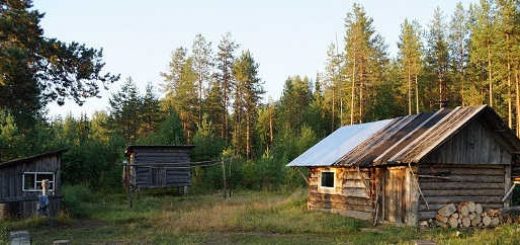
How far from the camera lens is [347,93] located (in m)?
54.6

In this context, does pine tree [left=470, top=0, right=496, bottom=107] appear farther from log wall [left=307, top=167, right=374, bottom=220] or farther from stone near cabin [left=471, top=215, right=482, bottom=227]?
stone near cabin [left=471, top=215, right=482, bottom=227]

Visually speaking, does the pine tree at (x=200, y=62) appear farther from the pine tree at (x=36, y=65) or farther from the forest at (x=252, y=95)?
the pine tree at (x=36, y=65)

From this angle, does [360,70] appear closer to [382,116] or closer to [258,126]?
[382,116]

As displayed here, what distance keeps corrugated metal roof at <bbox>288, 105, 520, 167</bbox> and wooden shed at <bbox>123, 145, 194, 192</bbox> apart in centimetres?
1423

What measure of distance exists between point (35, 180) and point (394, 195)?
16.1 metres

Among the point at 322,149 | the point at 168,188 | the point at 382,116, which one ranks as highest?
the point at 382,116

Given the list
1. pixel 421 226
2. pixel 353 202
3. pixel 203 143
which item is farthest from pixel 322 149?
pixel 203 143

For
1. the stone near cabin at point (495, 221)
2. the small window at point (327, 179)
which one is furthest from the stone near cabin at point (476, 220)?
the small window at point (327, 179)

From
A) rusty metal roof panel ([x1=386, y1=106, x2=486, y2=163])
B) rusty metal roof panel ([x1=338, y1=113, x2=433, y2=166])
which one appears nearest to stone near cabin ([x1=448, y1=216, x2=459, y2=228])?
→ rusty metal roof panel ([x1=386, y1=106, x2=486, y2=163])

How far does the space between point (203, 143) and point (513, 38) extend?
1019 inches

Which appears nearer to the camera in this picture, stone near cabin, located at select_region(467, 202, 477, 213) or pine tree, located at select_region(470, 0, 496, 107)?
stone near cabin, located at select_region(467, 202, 477, 213)

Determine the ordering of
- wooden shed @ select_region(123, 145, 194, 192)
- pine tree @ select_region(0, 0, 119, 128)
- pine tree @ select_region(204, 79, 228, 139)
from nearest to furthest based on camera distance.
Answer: pine tree @ select_region(0, 0, 119, 128), wooden shed @ select_region(123, 145, 194, 192), pine tree @ select_region(204, 79, 228, 139)

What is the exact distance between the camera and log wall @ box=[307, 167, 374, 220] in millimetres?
22531

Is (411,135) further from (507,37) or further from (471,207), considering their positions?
(507,37)
